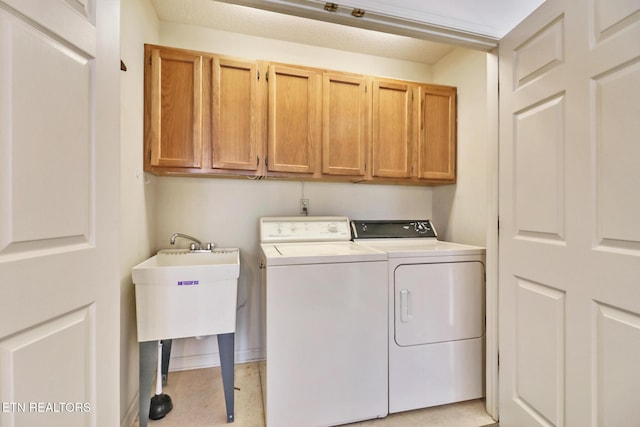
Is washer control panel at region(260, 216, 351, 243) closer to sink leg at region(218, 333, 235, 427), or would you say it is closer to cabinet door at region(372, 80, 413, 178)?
cabinet door at region(372, 80, 413, 178)

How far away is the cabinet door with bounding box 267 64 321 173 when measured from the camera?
1.95 metres

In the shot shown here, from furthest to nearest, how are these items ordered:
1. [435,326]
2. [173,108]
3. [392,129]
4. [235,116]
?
[392,129]
[235,116]
[173,108]
[435,326]

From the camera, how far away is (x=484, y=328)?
1.75 m

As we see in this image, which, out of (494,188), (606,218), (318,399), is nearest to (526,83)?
(494,188)

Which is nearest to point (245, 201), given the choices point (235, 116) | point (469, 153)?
point (235, 116)

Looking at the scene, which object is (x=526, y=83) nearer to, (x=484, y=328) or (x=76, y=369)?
(x=484, y=328)

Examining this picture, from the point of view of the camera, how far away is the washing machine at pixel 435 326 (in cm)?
160

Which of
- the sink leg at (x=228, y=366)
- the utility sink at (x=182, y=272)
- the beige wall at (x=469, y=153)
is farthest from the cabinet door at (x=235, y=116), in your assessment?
the beige wall at (x=469, y=153)

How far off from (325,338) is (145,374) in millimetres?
982

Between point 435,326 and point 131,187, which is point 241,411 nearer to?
point 435,326

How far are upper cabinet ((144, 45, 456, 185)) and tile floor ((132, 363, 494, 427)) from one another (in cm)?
152

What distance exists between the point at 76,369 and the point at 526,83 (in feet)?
7.02

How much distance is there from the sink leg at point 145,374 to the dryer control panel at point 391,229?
1.55m

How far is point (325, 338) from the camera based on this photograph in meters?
1.47
